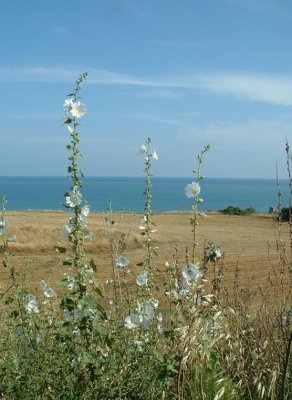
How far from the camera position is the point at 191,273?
155 inches

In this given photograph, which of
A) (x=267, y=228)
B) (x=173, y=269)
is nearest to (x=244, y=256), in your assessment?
(x=267, y=228)

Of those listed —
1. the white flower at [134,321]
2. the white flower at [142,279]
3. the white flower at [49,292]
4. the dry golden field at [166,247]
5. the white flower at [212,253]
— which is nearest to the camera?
the white flower at [212,253]

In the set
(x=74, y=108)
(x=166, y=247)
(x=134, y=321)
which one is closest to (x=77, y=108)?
(x=74, y=108)

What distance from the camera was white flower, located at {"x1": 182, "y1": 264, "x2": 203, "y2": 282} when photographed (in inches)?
154

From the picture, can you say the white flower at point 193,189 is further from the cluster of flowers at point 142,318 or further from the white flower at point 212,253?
the cluster of flowers at point 142,318

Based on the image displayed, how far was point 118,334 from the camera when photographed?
4.61 metres

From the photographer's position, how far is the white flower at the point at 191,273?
3.90 m

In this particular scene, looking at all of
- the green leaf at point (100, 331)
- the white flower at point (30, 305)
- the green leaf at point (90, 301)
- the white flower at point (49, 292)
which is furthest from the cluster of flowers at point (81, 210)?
the white flower at point (49, 292)

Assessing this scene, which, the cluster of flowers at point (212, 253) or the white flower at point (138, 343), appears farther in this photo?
the white flower at point (138, 343)

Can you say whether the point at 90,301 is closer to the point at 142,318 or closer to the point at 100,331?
the point at 100,331

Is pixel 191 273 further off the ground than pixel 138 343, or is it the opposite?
pixel 191 273

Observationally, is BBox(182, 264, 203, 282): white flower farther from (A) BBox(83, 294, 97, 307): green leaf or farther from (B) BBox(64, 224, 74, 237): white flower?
(B) BBox(64, 224, 74, 237): white flower

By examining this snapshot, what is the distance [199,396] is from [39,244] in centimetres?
2136

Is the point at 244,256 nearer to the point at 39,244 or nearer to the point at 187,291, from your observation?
the point at 39,244
